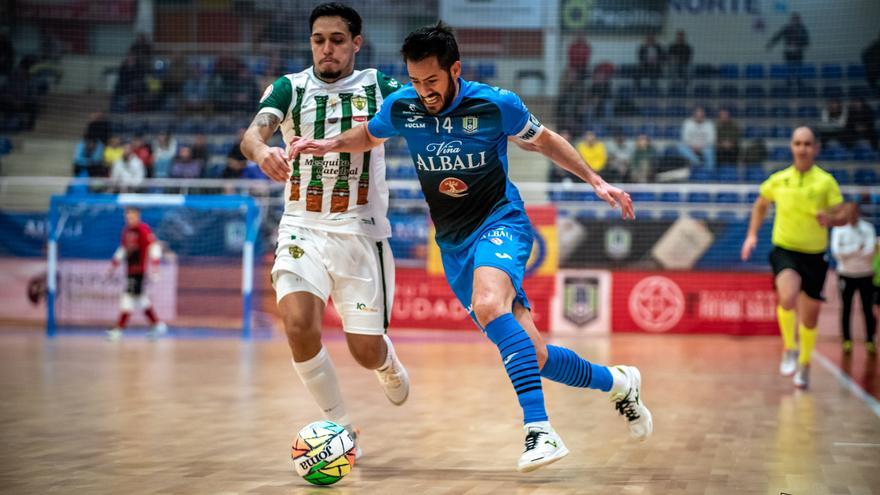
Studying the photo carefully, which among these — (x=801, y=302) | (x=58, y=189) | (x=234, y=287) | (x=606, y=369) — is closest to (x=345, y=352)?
(x=234, y=287)

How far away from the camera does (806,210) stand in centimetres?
907

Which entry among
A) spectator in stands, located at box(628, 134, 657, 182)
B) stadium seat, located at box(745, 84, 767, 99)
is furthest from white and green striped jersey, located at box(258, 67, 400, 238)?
stadium seat, located at box(745, 84, 767, 99)

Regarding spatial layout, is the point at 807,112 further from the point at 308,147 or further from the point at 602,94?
the point at 308,147

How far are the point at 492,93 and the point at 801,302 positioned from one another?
5.41 m

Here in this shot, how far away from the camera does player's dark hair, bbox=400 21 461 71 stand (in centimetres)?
464

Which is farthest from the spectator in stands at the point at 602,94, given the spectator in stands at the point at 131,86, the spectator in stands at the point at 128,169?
the spectator in stands at the point at 131,86

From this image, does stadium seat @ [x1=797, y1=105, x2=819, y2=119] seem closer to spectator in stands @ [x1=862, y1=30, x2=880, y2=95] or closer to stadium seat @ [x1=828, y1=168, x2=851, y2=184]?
spectator in stands @ [x1=862, y1=30, x2=880, y2=95]

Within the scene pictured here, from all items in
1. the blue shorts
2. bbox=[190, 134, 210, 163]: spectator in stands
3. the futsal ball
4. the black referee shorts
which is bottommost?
the futsal ball

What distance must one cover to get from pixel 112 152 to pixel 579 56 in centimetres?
964

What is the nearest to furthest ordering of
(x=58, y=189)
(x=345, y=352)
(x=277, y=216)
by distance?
(x=345, y=352), (x=277, y=216), (x=58, y=189)

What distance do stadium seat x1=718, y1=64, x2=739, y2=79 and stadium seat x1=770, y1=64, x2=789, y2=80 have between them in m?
0.69

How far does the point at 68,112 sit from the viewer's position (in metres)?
22.1

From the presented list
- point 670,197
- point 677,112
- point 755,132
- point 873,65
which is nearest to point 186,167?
point 670,197

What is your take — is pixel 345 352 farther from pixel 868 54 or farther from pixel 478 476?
pixel 868 54
